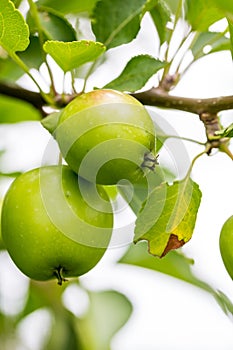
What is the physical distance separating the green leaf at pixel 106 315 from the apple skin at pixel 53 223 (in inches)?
33.9

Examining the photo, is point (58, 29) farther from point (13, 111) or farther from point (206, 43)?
point (13, 111)

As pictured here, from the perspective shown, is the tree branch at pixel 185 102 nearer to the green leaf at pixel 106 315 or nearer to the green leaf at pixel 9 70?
the green leaf at pixel 9 70

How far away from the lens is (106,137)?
854mm

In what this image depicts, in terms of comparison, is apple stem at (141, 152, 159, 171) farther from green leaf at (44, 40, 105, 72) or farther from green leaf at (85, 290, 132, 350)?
green leaf at (85, 290, 132, 350)

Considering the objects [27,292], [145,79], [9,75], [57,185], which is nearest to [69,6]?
[9,75]

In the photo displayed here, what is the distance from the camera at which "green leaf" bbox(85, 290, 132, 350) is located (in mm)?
1780

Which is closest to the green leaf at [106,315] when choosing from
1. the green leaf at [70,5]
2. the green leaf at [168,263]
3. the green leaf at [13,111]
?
the green leaf at [168,263]

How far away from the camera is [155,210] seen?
3.03ft

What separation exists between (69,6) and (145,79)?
0.38 meters

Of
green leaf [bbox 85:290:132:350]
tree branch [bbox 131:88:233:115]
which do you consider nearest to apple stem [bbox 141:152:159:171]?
tree branch [bbox 131:88:233:115]

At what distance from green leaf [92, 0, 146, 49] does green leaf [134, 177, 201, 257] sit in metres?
0.30

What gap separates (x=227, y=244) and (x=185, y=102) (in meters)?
0.23

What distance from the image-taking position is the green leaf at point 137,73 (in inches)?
41.3

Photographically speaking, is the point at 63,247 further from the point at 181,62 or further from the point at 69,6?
the point at 69,6
